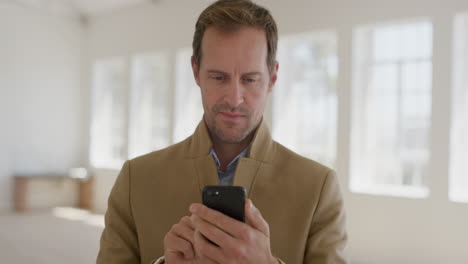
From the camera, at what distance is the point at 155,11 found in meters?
8.09

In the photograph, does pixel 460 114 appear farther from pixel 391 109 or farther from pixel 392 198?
pixel 392 198

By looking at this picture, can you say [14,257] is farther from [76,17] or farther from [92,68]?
[76,17]

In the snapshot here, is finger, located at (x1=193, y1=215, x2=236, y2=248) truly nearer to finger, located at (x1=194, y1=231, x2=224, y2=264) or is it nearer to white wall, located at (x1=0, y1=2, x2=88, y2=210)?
finger, located at (x1=194, y1=231, x2=224, y2=264)

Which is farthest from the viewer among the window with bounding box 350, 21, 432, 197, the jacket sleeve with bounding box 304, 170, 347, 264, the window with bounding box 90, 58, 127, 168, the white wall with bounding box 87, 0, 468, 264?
the window with bounding box 90, 58, 127, 168

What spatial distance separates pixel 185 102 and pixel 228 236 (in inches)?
276

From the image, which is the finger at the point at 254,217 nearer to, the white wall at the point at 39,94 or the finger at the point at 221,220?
the finger at the point at 221,220

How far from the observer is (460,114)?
4.98m

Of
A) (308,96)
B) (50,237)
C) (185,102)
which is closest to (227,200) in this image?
(308,96)

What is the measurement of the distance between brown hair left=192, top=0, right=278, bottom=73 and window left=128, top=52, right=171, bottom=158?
6832mm

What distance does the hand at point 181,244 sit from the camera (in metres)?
1.01

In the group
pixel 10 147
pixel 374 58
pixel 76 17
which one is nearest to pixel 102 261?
pixel 374 58

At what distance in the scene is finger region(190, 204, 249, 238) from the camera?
3.08 feet

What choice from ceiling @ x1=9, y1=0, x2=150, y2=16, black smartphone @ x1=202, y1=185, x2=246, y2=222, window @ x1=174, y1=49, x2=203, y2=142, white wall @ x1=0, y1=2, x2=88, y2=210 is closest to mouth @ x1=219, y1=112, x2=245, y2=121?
black smartphone @ x1=202, y1=185, x2=246, y2=222

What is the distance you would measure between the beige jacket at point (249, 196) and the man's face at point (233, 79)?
3.7 inches
